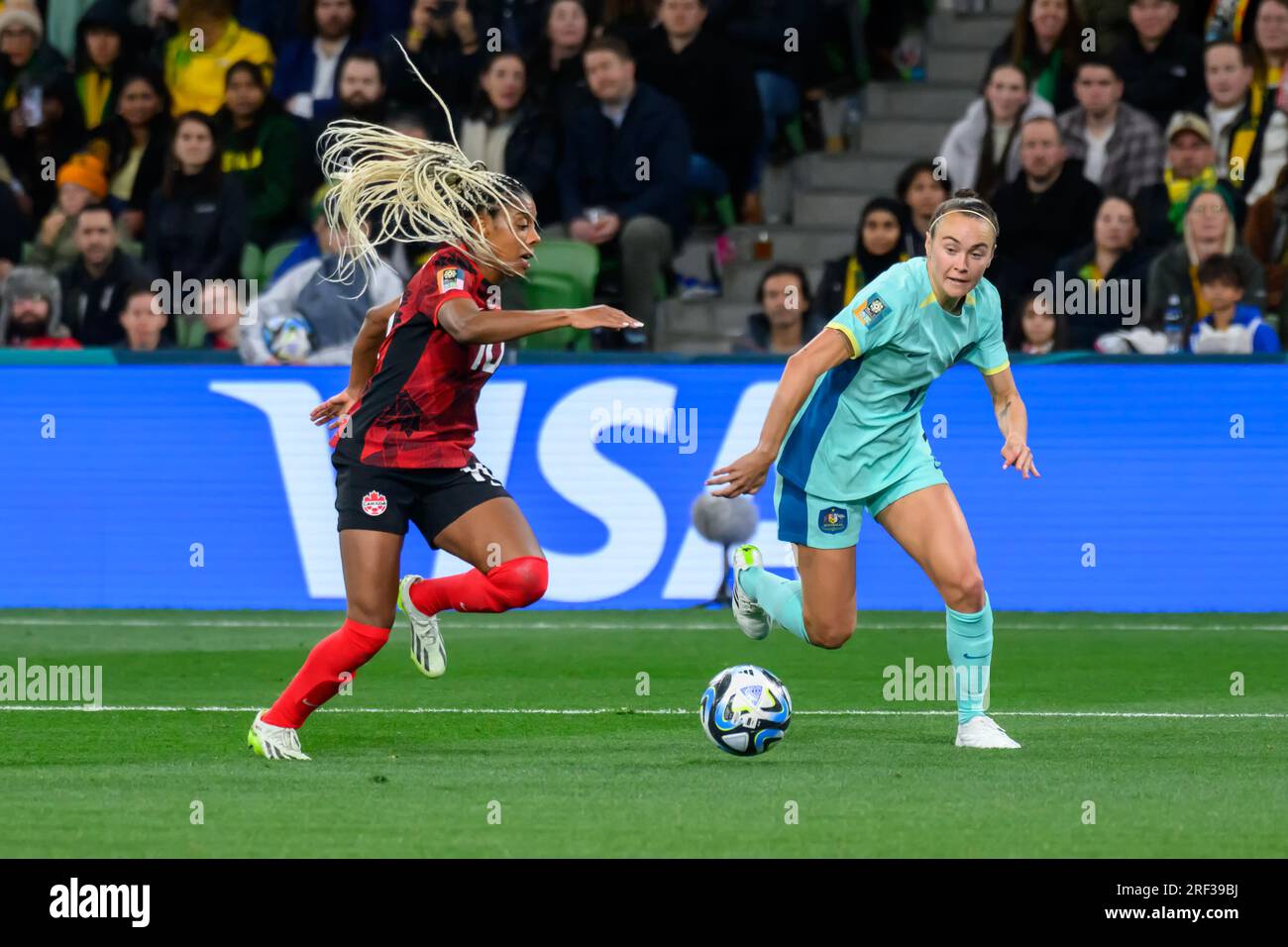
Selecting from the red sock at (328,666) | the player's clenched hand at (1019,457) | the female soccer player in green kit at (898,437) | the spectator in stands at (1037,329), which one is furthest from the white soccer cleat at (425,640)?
the spectator in stands at (1037,329)

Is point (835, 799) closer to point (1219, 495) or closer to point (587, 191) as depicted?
point (1219, 495)

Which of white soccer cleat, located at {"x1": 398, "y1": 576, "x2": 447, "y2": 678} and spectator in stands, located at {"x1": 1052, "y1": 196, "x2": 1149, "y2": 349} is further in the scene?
spectator in stands, located at {"x1": 1052, "y1": 196, "x2": 1149, "y2": 349}

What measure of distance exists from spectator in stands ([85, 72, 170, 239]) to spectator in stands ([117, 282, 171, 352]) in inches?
77.8

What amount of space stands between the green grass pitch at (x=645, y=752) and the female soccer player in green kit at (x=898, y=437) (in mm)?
489

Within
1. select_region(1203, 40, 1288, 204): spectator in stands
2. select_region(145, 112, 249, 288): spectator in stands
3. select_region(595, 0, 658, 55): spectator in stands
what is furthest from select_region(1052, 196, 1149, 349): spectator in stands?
select_region(145, 112, 249, 288): spectator in stands

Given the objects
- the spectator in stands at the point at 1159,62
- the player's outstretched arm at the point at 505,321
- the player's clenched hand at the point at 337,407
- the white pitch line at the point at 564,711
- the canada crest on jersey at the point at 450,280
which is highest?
the spectator in stands at the point at 1159,62

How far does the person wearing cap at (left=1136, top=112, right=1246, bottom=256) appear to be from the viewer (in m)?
14.9

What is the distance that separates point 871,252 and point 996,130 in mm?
1696

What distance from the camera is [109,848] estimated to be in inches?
249

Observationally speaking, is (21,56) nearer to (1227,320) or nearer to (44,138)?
(44,138)

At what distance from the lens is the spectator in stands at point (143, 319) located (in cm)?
1551

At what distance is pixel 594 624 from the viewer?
13.4 meters

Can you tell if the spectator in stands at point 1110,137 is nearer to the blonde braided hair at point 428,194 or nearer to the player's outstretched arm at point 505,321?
the blonde braided hair at point 428,194

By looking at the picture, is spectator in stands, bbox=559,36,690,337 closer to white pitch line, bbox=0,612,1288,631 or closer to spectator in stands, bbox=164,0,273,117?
white pitch line, bbox=0,612,1288,631
